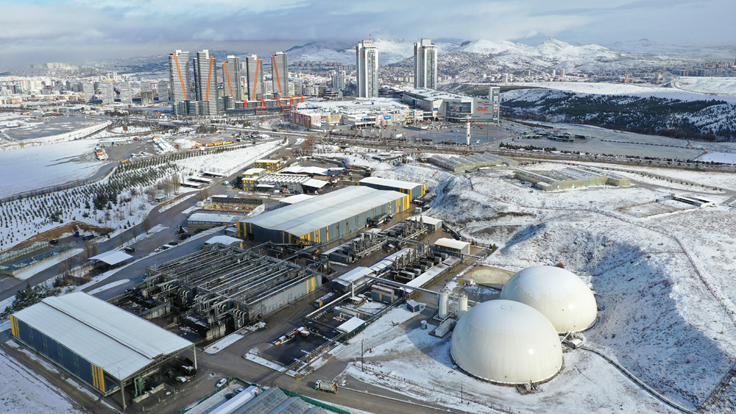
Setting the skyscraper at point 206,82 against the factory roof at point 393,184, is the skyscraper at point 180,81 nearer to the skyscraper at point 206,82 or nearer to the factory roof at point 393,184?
the skyscraper at point 206,82

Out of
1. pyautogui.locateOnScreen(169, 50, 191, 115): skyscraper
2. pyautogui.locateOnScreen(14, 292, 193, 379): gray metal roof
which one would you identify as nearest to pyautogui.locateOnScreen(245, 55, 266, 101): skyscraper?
pyautogui.locateOnScreen(169, 50, 191, 115): skyscraper

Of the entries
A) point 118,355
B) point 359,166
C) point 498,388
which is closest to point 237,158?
point 359,166

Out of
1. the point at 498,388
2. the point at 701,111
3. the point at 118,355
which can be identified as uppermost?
the point at 701,111

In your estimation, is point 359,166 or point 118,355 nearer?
point 118,355

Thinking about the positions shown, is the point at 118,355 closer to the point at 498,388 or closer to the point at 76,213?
the point at 498,388

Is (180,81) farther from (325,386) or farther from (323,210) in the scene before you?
(325,386)

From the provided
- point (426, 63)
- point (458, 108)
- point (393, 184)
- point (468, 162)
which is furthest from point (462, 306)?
point (426, 63)
